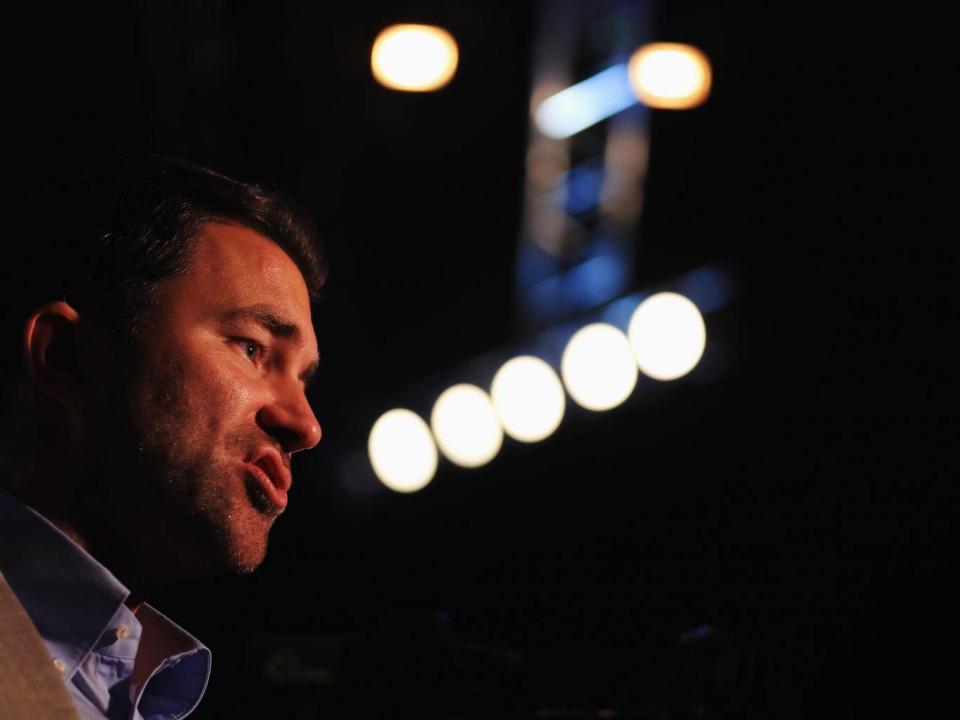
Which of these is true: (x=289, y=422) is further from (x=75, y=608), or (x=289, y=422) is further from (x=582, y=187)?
(x=582, y=187)

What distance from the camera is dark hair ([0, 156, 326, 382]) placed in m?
1.46

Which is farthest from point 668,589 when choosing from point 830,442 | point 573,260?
point 573,260

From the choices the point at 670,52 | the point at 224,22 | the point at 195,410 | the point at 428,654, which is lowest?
the point at 195,410

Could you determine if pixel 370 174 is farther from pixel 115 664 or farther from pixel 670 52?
pixel 115 664

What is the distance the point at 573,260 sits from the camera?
564 centimetres

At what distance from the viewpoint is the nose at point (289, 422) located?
1.48m

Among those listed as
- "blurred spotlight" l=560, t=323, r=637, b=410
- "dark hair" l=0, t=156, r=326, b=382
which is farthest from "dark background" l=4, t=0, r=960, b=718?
"dark hair" l=0, t=156, r=326, b=382

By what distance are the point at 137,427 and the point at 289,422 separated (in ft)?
0.64

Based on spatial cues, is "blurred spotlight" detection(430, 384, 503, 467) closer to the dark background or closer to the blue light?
the dark background

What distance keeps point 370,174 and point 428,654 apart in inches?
121

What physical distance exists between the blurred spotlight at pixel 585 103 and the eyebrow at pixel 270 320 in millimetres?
3491

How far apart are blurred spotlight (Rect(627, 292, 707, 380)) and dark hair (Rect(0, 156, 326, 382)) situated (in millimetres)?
4153

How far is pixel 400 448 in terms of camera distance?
5984mm

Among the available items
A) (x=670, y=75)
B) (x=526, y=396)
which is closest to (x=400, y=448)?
(x=526, y=396)
